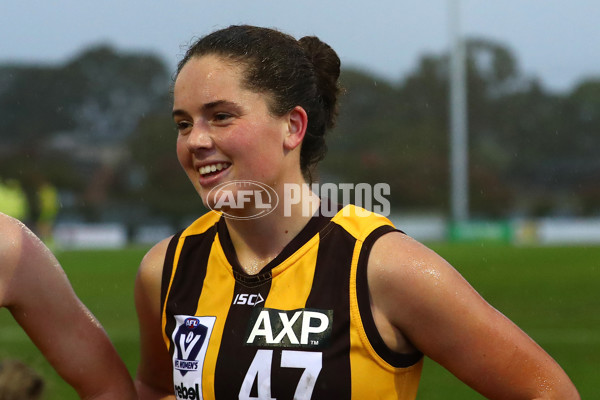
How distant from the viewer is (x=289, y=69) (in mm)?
2195

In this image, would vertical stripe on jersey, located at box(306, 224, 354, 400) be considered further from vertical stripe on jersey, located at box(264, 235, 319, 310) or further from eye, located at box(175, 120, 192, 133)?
eye, located at box(175, 120, 192, 133)

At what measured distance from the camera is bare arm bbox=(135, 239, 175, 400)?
7.66ft

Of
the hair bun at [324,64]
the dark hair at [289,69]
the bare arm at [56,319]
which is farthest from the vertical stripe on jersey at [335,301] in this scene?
the bare arm at [56,319]

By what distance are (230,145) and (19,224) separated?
0.60m

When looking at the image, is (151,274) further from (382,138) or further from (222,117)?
(382,138)

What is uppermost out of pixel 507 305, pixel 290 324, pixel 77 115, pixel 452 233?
pixel 290 324

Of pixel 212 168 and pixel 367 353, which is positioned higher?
pixel 212 168

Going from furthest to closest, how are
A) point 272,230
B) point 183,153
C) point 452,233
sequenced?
point 452,233 → point 272,230 → point 183,153

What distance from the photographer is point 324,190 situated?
93.3 inches

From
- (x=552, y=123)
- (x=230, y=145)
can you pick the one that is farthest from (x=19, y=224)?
(x=552, y=123)

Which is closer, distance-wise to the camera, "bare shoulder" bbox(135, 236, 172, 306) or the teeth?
the teeth

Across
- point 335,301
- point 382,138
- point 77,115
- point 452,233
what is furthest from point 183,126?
point 77,115

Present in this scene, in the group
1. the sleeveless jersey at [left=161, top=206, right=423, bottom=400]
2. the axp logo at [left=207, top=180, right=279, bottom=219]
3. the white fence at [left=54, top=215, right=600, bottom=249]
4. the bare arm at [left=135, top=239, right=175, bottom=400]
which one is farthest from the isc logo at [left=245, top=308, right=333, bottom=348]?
the white fence at [left=54, top=215, right=600, bottom=249]

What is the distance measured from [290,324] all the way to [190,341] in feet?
0.86
